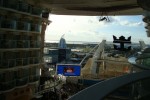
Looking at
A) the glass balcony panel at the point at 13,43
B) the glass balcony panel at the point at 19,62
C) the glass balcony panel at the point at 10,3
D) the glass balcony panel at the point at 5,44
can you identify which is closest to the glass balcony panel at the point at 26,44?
the glass balcony panel at the point at 19,62

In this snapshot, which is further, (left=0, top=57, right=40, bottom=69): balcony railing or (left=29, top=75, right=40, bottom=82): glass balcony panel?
(left=29, top=75, right=40, bottom=82): glass balcony panel

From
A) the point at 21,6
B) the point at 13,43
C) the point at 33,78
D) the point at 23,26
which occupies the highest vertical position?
the point at 21,6

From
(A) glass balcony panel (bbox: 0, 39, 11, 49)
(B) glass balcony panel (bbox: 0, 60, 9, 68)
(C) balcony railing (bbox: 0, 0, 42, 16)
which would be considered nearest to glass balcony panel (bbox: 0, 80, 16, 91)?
(B) glass balcony panel (bbox: 0, 60, 9, 68)

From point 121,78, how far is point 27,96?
3229cm

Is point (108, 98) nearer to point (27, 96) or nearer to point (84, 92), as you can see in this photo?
point (84, 92)

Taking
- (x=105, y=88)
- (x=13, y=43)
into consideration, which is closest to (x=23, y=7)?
(x=13, y=43)

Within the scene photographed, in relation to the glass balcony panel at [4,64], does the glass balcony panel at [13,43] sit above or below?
above

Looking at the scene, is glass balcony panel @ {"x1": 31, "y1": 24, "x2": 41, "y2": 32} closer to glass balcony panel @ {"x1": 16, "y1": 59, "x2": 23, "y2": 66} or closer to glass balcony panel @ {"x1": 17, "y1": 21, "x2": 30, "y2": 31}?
glass balcony panel @ {"x1": 17, "y1": 21, "x2": 30, "y2": 31}

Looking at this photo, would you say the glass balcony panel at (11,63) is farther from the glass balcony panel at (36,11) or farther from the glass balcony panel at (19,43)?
the glass balcony panel at (36,11)

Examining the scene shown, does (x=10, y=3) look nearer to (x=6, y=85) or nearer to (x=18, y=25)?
(x=18, y=25)

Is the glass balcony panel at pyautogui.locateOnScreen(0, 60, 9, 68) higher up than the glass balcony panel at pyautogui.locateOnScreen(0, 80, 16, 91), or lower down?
higher up

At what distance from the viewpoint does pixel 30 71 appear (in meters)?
45.5

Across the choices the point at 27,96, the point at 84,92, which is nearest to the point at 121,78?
the point at 84,92

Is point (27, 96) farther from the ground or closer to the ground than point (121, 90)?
closer to the ground
